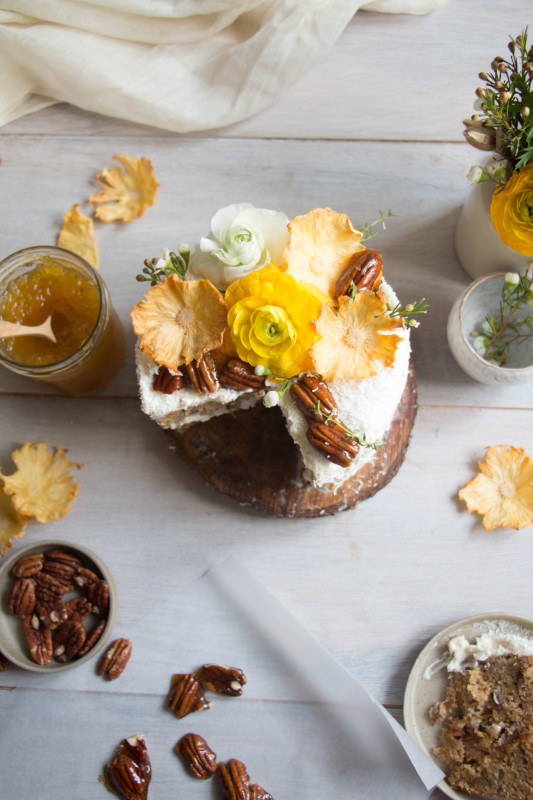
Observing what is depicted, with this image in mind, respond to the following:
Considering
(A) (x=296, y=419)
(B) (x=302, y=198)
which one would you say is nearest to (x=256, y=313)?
(A) (x=296, y=419)

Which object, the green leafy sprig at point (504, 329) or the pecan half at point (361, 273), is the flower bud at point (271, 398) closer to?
the pecan half at point (361, 273)

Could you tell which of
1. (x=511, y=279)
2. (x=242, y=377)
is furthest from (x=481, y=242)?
(x=242, y=377)

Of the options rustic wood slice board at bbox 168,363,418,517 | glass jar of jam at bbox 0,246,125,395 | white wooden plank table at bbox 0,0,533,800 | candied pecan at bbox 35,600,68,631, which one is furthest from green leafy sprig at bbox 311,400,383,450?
candied pecan at bbox 35,600,68,631

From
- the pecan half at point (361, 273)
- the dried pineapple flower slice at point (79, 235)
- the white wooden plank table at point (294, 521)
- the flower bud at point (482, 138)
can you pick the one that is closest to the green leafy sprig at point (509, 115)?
the flower bud at point (482, 138)

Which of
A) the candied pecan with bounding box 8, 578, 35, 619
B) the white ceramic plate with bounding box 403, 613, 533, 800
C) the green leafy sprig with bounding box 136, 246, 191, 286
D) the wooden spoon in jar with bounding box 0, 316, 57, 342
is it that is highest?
the green leafy sprig with bounding box 136, 246, 191, 286

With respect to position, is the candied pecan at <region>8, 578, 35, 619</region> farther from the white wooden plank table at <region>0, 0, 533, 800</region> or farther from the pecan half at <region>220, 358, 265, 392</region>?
the pecan half at <region>220, 358, 265, 392</region>

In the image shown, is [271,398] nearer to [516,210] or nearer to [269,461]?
[269,461]
